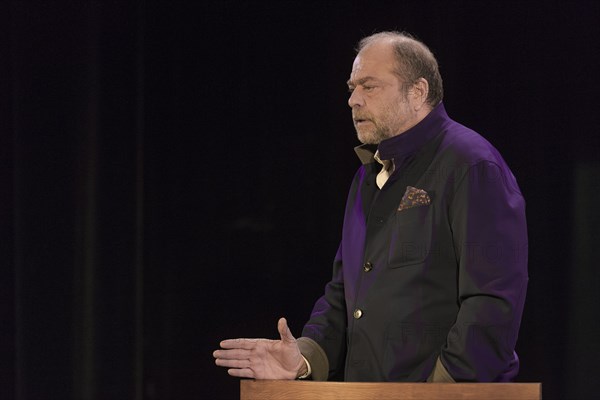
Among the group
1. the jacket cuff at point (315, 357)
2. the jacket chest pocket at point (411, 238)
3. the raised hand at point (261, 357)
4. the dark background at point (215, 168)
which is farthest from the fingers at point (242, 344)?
the dark background at point (215, 168)

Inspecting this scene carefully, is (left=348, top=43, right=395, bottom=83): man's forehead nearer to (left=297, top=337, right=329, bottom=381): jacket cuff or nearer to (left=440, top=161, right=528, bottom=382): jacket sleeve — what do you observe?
(left=440, top=161, right=528, bottom=382): jacket sleeve

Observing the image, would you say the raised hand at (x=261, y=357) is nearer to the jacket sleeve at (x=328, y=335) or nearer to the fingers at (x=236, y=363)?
the fingers at (x=236, y=363)

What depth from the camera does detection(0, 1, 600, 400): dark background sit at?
263 cm

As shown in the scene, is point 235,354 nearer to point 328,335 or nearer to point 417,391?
point 328,335

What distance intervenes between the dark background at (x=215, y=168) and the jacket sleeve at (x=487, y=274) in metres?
1.05

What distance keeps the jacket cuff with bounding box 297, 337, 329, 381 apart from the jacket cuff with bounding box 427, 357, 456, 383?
26 centimetres

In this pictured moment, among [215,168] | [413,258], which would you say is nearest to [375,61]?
[413,258]

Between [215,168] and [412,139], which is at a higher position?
[412,139]

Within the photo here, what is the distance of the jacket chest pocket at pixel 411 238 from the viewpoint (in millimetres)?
1731

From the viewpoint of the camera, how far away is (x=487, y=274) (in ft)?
5.35

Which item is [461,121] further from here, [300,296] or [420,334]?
[420,334]

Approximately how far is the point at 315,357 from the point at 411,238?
320 millimetres

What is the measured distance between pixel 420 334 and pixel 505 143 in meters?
1.15

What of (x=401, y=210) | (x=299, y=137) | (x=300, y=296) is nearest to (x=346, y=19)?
(x=299, y=137)
